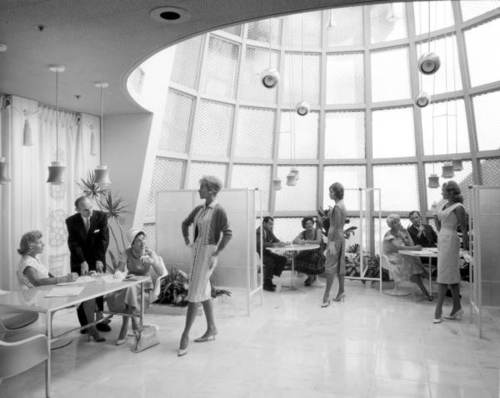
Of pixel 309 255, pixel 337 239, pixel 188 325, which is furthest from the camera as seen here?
pixel 309 255

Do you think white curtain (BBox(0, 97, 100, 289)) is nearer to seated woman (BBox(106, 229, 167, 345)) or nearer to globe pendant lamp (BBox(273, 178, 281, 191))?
seated woman (BBox(106, 229, 167, 345))

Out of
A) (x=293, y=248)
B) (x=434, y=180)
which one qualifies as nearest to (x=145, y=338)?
(x=293, y=248)

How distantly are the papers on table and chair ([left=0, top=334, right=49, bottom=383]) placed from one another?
495 millimetres

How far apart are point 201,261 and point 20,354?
1.75 meters

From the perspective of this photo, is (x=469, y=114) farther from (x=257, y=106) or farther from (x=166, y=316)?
(x=166, y=316)

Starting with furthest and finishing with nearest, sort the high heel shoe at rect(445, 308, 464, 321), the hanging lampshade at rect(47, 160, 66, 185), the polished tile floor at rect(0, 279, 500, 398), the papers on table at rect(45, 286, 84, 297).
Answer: the high heel shoe at rect(445, 308, 464, 321) < the hanging lampshade at rect(47, 160, 66, 185) < the papers on table at rect(45, 286, 84, 297) < the polished tile floor at rect(0, 279, 500, 398)

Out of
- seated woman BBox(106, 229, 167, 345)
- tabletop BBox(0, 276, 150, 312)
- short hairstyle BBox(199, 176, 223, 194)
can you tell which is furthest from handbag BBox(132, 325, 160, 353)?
short hairstyle BBox(199, 176, 223, 194)

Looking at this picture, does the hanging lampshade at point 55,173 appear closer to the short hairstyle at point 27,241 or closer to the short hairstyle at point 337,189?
the short hairstyle at point 27,241

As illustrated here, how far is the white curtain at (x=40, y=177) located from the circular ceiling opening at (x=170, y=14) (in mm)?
2883

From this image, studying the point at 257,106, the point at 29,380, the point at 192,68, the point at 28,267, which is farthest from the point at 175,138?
the point at 29,380

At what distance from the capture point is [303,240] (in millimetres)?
7680

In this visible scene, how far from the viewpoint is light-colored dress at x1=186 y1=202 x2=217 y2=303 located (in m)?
4.23

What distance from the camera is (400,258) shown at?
21.7 ft

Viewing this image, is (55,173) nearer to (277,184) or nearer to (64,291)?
(64,291)
